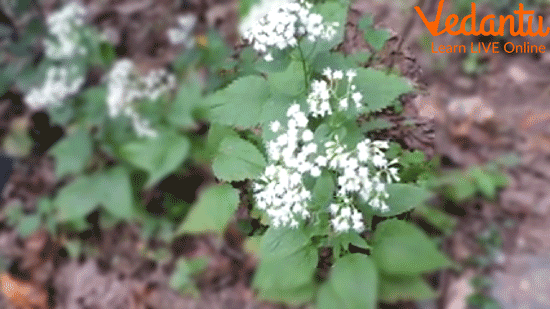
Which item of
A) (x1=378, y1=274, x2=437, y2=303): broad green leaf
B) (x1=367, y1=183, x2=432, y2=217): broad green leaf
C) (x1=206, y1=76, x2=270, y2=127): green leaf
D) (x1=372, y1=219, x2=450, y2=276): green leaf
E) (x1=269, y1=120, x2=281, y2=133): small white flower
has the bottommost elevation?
(x1=378, y1=274, x2=437, y2=303): broad green leaf

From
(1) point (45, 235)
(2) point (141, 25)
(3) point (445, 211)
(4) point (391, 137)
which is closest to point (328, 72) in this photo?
(4) point (391, 137)

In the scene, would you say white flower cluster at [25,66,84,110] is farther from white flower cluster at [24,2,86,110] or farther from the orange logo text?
the orange logo text

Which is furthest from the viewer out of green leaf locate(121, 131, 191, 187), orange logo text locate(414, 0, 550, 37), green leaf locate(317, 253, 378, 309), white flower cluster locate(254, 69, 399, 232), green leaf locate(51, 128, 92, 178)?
orange logo text locate(414, 0, 550, 37)

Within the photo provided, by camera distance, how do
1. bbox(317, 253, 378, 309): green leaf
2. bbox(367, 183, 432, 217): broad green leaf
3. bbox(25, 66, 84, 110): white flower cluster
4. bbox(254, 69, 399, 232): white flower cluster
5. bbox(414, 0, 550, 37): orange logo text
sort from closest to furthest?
bbox(254, 69, 399, 232): white flower cluster → bbox(367, 183, 432, 217): broad green leaf → bbox(317, 253, 378, 309): green leaf → bbox(25, 66, 84, 110): white flower cluster → bbox(414, 0, 550, 37): orange logo text

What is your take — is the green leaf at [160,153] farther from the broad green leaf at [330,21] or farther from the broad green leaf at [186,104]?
the broad green leaf at [330,21]

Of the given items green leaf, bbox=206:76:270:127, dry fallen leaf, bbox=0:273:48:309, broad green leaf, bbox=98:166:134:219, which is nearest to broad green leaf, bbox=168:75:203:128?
broad green leaf, bbox=98:166:134:219

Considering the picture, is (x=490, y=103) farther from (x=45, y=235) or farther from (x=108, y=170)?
(x=45, y=235)

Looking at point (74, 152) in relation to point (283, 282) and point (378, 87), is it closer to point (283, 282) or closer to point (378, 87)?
point (283, 282)
